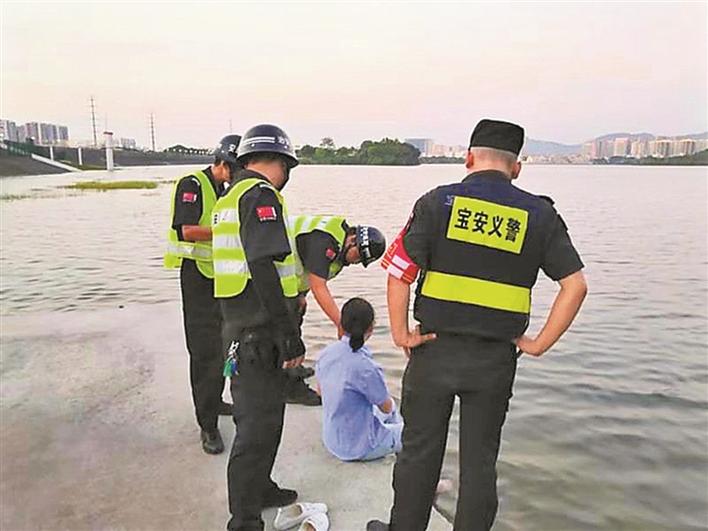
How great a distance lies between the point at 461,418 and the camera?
2.45 m

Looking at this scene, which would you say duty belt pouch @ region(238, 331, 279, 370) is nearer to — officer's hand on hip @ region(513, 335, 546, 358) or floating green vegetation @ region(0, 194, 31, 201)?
officer's hand on hip @ region(513, 335, 546, 358)

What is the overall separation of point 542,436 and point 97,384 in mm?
3449

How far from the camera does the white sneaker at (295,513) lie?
2727 millimetres

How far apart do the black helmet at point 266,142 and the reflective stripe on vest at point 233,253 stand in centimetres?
18

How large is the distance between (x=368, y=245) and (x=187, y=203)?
1.05 m

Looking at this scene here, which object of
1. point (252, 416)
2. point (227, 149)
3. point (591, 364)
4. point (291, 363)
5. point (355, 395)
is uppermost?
point (227, 149)

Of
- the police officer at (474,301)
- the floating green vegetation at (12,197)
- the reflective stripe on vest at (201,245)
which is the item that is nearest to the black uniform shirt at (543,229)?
the police officer at (474,301)

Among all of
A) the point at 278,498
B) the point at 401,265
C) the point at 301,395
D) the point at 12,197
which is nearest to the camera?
the point at 401,265

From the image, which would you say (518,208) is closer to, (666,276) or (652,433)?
(652,433)

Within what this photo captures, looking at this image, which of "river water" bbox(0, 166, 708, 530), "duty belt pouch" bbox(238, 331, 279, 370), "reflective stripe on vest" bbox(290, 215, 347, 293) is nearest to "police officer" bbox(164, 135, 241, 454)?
"reflective stripe on vest" bbox(290, 215, 347, 293)

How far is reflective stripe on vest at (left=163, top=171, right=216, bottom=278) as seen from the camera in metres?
3.43

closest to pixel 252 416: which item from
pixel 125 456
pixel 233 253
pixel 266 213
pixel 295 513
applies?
pixel 295 513

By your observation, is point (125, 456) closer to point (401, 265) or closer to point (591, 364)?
point (401, 265)

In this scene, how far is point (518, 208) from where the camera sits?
89.4 inches
